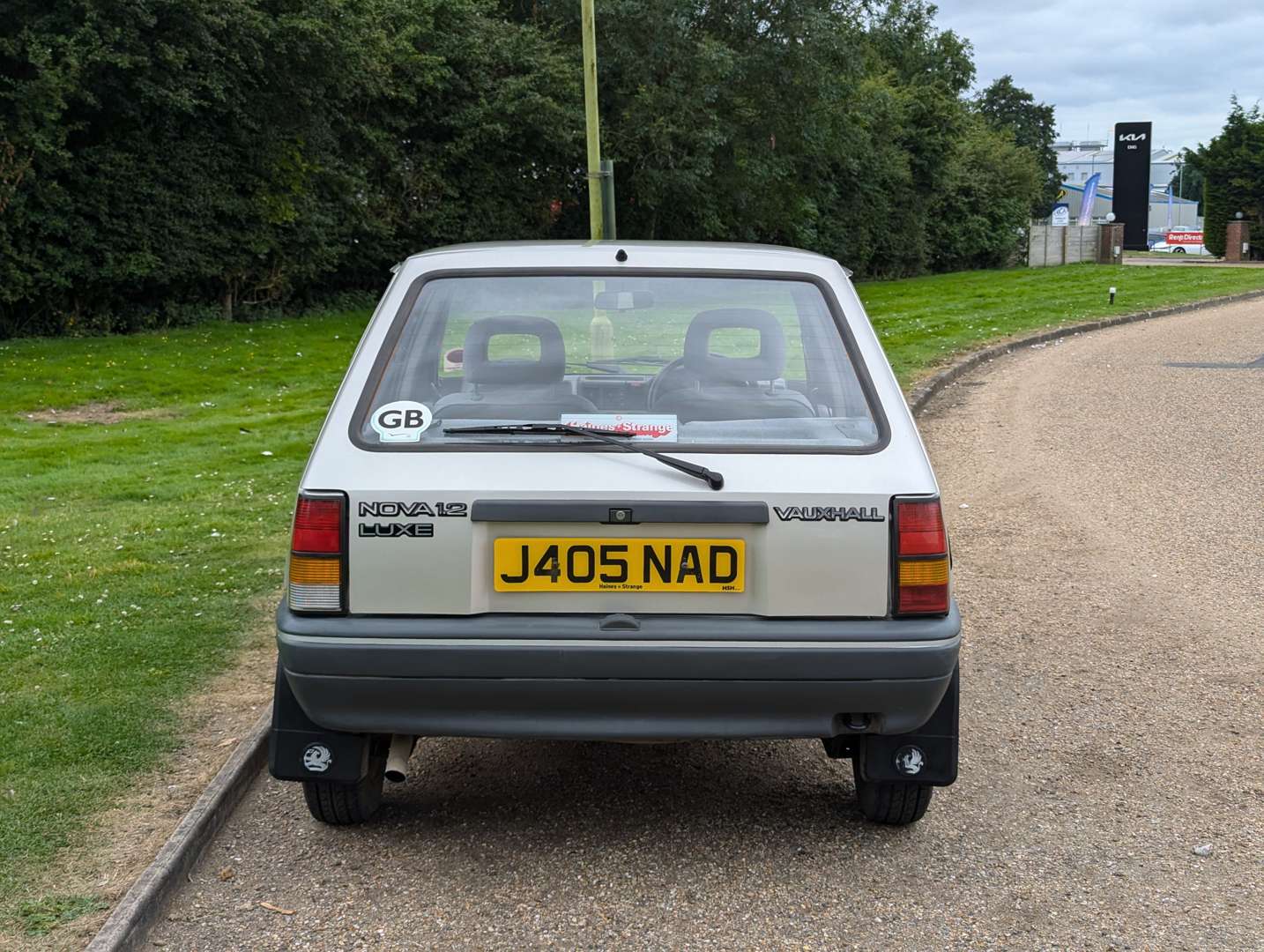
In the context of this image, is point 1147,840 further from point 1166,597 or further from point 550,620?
point 1166,597

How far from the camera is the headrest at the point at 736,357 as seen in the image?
13.2 feet

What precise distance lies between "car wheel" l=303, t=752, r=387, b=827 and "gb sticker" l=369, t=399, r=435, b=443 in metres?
0.99

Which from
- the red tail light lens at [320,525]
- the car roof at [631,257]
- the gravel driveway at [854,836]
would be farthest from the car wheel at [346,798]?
the car roof at [631,257]

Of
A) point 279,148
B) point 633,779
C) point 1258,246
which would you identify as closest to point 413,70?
point 279,148

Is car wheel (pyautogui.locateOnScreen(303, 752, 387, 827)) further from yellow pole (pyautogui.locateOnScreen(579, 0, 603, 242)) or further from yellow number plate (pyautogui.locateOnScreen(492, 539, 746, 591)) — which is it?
yellow pole (pyautogui.locateOnScreen(579, 0, 603, 242))

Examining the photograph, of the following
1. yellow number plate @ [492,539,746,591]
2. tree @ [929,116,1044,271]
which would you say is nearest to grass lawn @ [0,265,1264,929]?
yellow number plate @ [492,539,746,591]

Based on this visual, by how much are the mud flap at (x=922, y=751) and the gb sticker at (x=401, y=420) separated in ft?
4.93

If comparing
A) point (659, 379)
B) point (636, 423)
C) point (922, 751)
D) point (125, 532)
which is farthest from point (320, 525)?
point (125, 532)

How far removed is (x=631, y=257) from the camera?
4.17 meters

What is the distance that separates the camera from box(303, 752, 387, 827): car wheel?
3.95 meters

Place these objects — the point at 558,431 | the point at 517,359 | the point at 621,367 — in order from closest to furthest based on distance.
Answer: the point at 558,431 < the point at 517,359 < the point at 621,367

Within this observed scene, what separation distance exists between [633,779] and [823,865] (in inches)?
34.5

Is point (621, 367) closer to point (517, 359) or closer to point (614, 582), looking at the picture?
point (517, 359)

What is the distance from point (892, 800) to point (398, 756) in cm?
144
